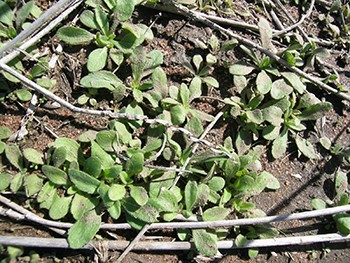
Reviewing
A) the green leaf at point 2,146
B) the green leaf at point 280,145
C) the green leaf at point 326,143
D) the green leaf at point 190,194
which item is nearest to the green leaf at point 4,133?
the green leaf at point 2,146

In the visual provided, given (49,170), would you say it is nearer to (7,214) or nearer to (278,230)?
(7,214)

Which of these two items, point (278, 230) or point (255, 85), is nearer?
point (278, 230)

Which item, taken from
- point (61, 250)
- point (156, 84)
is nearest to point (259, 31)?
point (156, 84)

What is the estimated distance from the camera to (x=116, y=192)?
1576mm

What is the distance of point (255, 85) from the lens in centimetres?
193

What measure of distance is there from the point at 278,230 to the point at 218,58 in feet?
2.49

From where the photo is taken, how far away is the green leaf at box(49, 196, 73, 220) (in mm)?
1556

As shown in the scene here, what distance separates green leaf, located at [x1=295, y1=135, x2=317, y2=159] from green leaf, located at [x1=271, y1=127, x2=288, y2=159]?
0.21 ft

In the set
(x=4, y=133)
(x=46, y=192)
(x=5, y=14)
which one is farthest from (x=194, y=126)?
(x=5, y=14)

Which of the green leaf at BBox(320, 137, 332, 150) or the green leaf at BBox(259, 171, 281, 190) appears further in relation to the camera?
the green leaf at BBox(320, 137, 332, 150)

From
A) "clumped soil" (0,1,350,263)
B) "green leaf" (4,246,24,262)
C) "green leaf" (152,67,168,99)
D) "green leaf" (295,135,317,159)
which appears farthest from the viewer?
"green leaf" (295,135,317,159)

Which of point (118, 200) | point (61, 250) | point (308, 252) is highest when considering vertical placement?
point (118, 200)

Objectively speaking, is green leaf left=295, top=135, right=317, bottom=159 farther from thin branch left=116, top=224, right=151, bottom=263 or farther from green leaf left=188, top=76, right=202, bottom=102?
thin branch left=116, top=224, right=151, bottom=263

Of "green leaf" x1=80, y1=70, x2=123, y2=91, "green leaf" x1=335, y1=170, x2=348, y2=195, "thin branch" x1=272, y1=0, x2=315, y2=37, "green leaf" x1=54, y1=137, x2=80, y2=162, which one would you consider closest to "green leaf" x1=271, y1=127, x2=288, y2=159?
"green leaf" x1=335, y1=170, x2=348, y2=195
